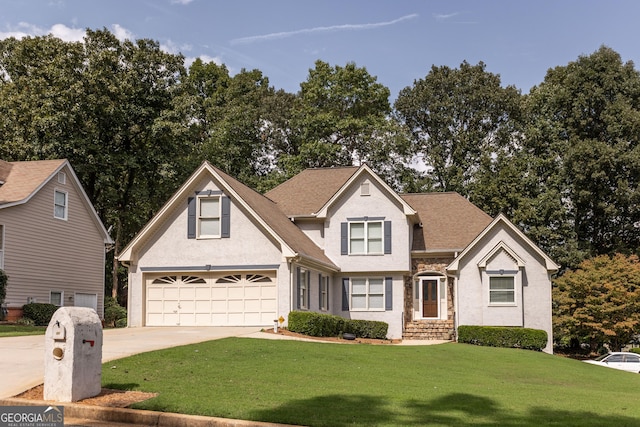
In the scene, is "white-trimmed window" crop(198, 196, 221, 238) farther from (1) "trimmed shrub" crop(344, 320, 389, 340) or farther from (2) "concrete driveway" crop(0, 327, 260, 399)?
(1) "trimmed shrub" crop(344, 320, 389, 340)

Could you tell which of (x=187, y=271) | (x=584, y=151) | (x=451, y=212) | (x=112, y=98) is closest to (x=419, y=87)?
(x=584, y=151)

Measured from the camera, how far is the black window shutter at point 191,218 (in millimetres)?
28719

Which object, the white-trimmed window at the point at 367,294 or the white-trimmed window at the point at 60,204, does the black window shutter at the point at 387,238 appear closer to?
the white-trimmed window at the point at 367,294

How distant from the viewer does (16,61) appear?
43.4 m

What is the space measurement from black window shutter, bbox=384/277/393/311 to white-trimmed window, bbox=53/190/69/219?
50.8 ft

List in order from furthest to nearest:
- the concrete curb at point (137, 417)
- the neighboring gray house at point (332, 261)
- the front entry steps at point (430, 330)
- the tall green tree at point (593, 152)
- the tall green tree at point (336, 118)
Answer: the tall green tree at point (336, 118), the tall green tree at point (593, 152), the front entry steps at point (430, 330), the neighboring gray house at point (332, 261), the concrete curb at point (137, 417)

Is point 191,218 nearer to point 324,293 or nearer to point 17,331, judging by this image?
point 324,293

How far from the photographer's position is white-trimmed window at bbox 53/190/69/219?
34.1m

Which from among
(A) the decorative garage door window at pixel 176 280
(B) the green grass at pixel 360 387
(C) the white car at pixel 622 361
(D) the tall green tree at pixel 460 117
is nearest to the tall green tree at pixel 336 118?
(D) the tall green tree at pixel 460 117

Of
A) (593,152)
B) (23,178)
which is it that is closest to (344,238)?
(23,178)

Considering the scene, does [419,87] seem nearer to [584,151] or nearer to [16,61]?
[584,151]

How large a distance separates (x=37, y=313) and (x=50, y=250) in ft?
12.7

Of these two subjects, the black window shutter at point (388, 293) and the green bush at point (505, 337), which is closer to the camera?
the green bush at point (505, 337)

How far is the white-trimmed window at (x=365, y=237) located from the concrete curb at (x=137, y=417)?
22.1 m
